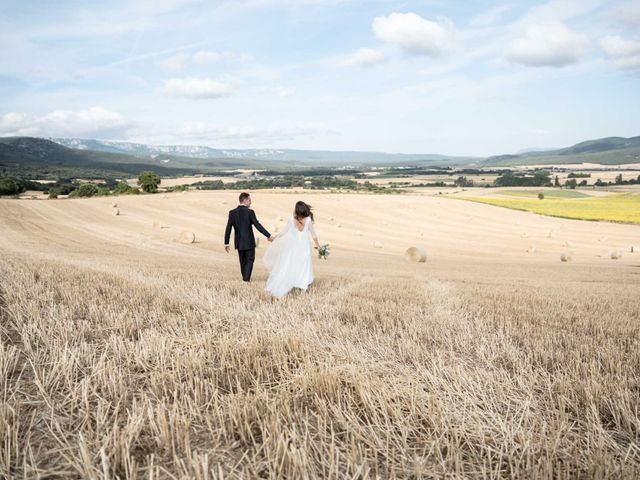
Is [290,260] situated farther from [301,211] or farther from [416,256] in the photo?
[416,256]

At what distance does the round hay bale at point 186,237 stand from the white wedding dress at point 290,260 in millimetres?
21007

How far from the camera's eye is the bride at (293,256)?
372 inches

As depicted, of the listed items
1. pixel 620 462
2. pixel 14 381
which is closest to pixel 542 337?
pixel 620 462

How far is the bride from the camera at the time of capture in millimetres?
9445

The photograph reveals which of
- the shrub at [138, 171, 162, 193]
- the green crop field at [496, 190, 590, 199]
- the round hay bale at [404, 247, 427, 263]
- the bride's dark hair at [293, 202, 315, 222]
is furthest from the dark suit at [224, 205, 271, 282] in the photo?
the green crop field at [496, 190, 590, 199]

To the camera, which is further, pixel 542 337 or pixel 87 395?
pixel 542 337

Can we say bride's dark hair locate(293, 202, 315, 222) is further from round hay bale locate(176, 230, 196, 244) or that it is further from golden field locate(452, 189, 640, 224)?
golden field locate(452, 189, 640, 224)

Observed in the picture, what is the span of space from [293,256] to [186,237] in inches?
871

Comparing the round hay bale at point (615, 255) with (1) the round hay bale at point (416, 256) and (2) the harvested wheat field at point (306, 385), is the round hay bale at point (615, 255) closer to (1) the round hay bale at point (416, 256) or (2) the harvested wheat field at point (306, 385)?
(1) the round hay bale at point (416, 256)

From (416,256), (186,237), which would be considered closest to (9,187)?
(186,237)

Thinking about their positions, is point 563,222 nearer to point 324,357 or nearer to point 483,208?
point 483,208

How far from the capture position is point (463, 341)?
521cm

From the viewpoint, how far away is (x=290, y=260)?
975 centimetres

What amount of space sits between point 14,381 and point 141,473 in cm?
191
